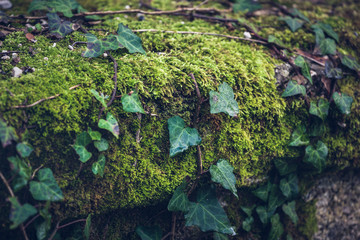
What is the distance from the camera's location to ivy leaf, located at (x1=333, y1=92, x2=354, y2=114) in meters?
2.39

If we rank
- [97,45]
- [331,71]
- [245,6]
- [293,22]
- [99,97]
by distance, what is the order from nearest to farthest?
[99,97]
[97,45]
[331,71]
[293,22]
[245,6]

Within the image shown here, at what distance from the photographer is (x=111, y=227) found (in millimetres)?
1915

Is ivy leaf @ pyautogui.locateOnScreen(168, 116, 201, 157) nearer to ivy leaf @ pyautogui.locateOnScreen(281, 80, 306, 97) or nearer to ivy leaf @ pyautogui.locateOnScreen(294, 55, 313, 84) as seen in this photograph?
ivy leaf @ pyautogui.locateOnScreen(281, 80, 306, 97)

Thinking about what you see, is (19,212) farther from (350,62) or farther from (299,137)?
(350,62)

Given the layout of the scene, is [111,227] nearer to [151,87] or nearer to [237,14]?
[151,87]

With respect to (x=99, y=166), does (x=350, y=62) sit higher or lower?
higher

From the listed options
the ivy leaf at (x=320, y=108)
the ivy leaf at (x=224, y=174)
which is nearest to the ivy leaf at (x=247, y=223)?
the ivy leaf at (x=224, y=174)

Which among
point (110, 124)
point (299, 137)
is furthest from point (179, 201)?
point (299, 137)

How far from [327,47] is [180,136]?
2010 millimetres

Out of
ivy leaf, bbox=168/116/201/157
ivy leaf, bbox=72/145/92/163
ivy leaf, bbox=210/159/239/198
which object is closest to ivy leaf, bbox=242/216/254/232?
ivy leaf, bbox=210/159/239/198

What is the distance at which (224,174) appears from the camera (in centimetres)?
194

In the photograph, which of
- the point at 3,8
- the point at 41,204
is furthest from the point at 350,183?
the point at 3,8

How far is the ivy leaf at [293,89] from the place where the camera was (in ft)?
7.45

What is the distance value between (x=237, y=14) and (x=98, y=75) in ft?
6.52
